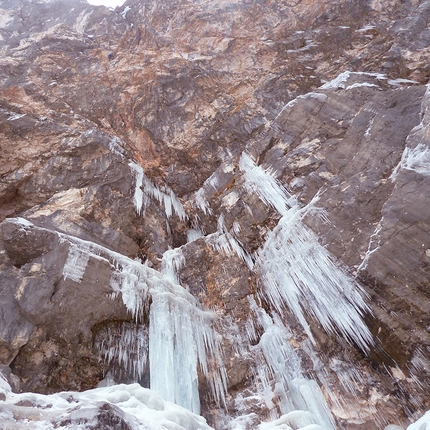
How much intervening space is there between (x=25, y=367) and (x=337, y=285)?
692 centimetres

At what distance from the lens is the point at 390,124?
8.57m

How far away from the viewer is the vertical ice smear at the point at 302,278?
6.97 metres

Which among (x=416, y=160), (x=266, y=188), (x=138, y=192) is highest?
(x=416, y=160)

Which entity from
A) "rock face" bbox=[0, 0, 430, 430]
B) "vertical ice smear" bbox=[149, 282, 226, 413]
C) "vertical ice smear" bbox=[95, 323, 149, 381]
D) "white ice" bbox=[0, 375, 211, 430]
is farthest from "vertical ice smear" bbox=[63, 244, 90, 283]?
"white ice" bbox=[0, 375, 211, 430]

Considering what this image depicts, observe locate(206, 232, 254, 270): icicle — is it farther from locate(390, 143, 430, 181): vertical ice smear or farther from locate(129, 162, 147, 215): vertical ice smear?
locate(390, 143, 430, 181): vertical ice smear

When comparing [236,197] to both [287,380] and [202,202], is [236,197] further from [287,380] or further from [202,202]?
[287,380]

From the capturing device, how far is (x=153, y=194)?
1332 centimetres

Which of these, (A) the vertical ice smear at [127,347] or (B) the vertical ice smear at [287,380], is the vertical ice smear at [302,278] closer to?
(B) the vertical ice smear at [287,380]

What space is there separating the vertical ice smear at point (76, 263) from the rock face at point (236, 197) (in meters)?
0.05

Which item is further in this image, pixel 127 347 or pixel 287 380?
pixel 127 347

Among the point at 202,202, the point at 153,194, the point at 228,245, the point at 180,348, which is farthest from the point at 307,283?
the point at 153,194

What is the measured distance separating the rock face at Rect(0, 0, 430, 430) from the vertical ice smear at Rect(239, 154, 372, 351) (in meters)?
0.05

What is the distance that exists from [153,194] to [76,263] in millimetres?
5421

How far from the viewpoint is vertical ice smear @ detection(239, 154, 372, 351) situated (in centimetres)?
697
